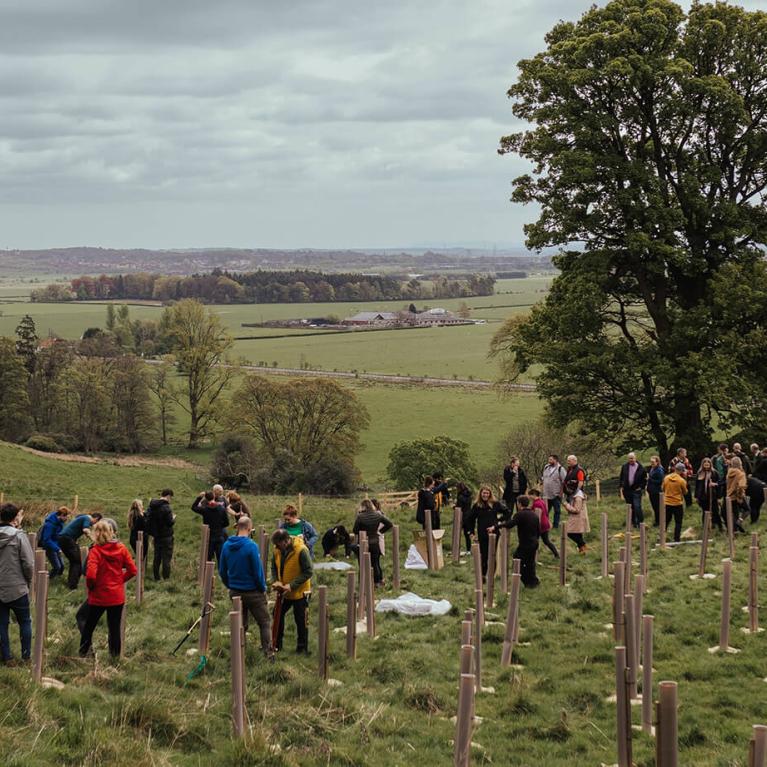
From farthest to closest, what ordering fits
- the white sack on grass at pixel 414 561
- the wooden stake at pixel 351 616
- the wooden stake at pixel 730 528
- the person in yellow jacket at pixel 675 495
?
the person in yellow jacket at pixel 675 495
the white sack on grass at pixel 414 561
the wooden stake at pixel 730 528
the wooden stake at pixel 351 616

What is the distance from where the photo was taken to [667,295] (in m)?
31.4

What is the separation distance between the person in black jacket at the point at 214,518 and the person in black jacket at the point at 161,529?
53cm

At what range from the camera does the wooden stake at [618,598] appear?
1205 centimetres

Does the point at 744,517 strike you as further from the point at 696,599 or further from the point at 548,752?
the point at 548,752

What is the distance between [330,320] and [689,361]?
16938 centimetres

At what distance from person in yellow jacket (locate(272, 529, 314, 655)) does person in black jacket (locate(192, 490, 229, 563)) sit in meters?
4.99

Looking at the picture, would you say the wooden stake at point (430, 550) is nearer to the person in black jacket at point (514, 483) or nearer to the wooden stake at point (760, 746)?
the person in black jacket at point (514, 483)

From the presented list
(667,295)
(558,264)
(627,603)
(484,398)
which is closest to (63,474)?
(558,264)

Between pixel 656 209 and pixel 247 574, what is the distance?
20.8 meters

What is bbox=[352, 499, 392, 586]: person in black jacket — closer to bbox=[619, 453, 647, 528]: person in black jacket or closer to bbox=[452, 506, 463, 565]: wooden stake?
bbox=[452, 506, 463, 565]: wooden stake

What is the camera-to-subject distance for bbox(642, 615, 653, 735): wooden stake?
9.95 m

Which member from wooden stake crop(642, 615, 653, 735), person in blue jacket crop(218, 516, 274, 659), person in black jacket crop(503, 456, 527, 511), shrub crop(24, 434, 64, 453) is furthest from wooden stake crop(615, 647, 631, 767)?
shrub crop(24, 434, 64, 453)

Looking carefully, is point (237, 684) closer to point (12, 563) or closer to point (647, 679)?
point (12, 563)

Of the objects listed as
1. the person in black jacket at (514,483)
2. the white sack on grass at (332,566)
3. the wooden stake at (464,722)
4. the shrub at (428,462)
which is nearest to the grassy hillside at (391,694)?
the wooden stake at (464,722)
